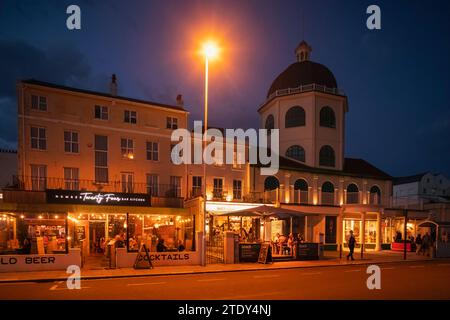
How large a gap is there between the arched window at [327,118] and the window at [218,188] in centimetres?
1180

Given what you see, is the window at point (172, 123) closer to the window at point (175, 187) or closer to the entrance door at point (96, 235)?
the window at point (175, 187)

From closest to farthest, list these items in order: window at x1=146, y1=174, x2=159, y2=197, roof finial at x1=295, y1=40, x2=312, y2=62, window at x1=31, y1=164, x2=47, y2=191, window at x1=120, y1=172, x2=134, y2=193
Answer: window at x1=31, y1=164, x2=47, y2=191, window at x1=120, y1=172, x2=134, y2=193, window at x1=146, y1=174, x2=159, y2=197, roof finial at x1=295, y1=40, x2=312, y2=62

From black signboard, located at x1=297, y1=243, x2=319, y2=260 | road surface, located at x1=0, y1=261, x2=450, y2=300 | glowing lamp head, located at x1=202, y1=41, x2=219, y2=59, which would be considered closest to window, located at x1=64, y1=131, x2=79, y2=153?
glowing lamp head, located at x1=202, y1=41, x2=219, y2=59

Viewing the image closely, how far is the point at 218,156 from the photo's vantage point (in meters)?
28.8

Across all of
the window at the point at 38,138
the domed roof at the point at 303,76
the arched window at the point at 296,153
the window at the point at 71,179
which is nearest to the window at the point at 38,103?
the window at the point at 38,138

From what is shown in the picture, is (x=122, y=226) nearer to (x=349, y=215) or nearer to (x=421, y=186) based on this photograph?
(x=349, y=215)

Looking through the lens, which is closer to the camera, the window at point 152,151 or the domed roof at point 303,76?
the window at point 152,151

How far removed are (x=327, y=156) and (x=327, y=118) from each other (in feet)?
11.9

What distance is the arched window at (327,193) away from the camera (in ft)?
104

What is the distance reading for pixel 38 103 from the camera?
Answer: 24.0 m

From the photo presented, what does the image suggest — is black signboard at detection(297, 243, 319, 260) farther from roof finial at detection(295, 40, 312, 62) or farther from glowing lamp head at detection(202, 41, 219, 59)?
roof finial at detection(295, 40, 312, 62)

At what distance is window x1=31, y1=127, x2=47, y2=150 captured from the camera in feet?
78.2

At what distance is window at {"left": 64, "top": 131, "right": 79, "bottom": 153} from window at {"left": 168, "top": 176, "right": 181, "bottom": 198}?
7444 millimetres
